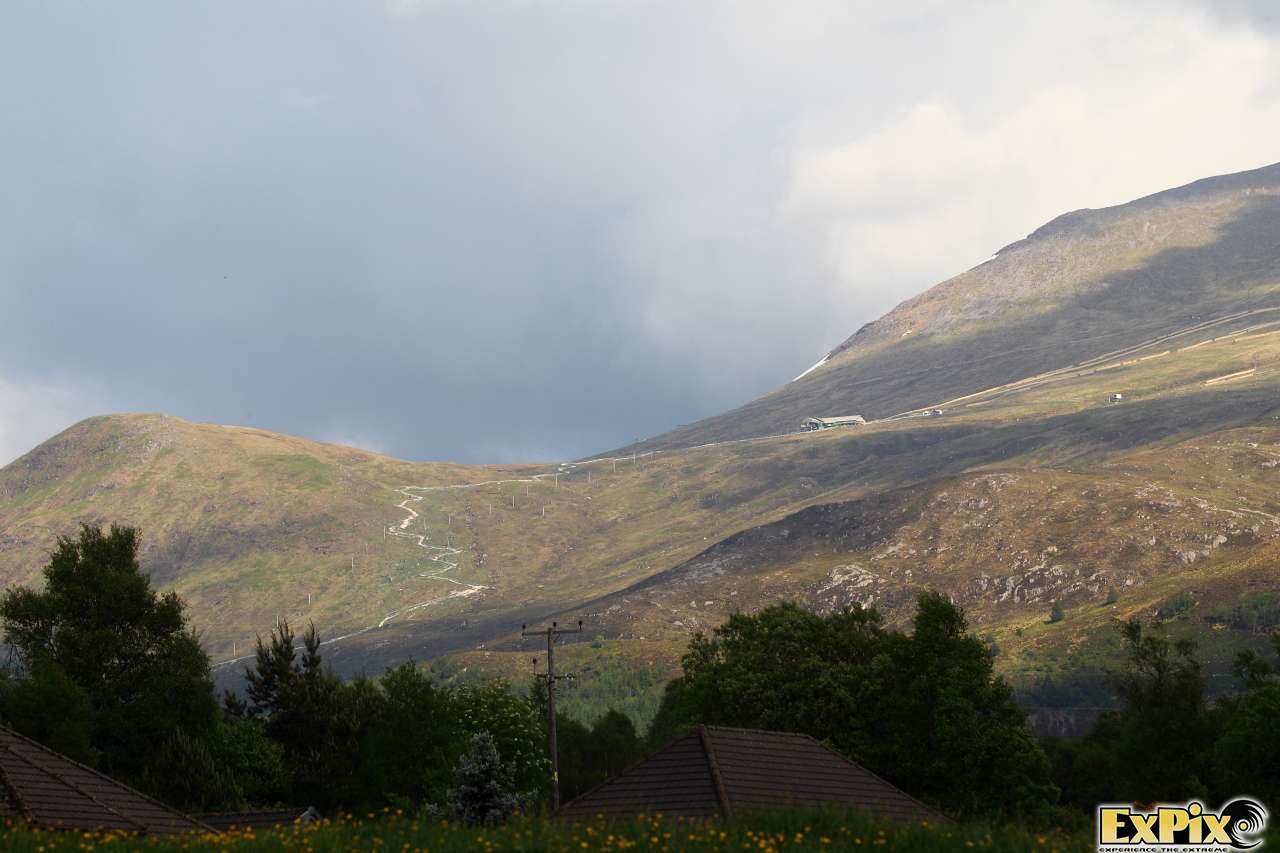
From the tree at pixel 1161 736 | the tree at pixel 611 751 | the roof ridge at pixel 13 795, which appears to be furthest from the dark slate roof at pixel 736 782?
the tree at pixel 611 751

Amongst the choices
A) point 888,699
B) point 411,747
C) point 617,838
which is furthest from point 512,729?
point 617,838

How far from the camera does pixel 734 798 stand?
34.9 metres

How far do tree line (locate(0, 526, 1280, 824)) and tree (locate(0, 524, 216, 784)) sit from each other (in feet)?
0.40

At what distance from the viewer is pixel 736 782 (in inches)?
1414

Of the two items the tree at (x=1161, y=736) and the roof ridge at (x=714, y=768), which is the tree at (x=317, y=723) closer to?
the tree at (x=1161, y=736)

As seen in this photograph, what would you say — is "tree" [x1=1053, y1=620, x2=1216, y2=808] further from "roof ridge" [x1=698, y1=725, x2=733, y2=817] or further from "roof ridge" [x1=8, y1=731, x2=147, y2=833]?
"roof ridge" [x1=8, y1=731, x2=147, y2=833]

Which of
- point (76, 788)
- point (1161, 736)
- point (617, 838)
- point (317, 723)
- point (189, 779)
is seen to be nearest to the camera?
point (617, 838)

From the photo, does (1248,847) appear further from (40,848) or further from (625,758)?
(625,758)

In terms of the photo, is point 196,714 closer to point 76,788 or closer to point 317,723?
point 317,723

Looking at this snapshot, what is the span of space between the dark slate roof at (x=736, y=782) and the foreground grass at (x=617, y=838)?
799cm

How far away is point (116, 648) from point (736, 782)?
163ft

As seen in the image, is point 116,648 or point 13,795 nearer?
point 13,795

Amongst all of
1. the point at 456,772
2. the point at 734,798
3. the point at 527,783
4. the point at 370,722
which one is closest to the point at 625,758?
the point at 527,783

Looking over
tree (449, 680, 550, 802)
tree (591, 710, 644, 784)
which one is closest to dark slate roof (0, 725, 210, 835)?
tree (449, 680, 550, 802)
